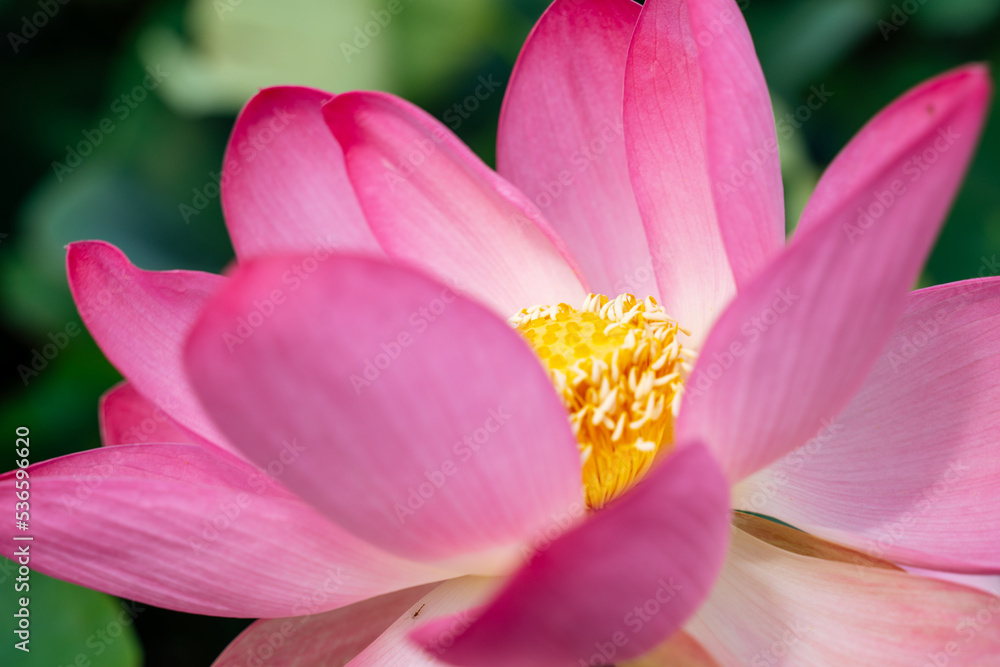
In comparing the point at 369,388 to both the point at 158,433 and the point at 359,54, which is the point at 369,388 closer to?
the point at 158,433

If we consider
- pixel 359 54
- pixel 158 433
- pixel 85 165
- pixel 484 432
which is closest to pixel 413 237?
pixel 158 433

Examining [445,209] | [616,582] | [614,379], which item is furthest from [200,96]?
[616,582]

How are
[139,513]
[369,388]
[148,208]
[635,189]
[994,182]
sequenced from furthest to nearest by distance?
[148,208], [994,182], [635,189], [139,513], [369,388]

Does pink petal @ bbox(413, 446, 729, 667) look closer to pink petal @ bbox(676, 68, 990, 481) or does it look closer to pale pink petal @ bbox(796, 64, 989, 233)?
pink petal @ bbox(676, 68, 990, 481)

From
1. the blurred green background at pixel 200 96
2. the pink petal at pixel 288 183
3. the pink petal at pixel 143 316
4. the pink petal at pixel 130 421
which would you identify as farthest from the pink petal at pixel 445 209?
the blurred green background at pixel 200 96

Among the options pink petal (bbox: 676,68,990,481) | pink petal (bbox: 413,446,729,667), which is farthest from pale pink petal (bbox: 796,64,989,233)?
pink petal (bbox: 413,446,729,667)

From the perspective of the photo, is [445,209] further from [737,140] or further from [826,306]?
[826,306]
